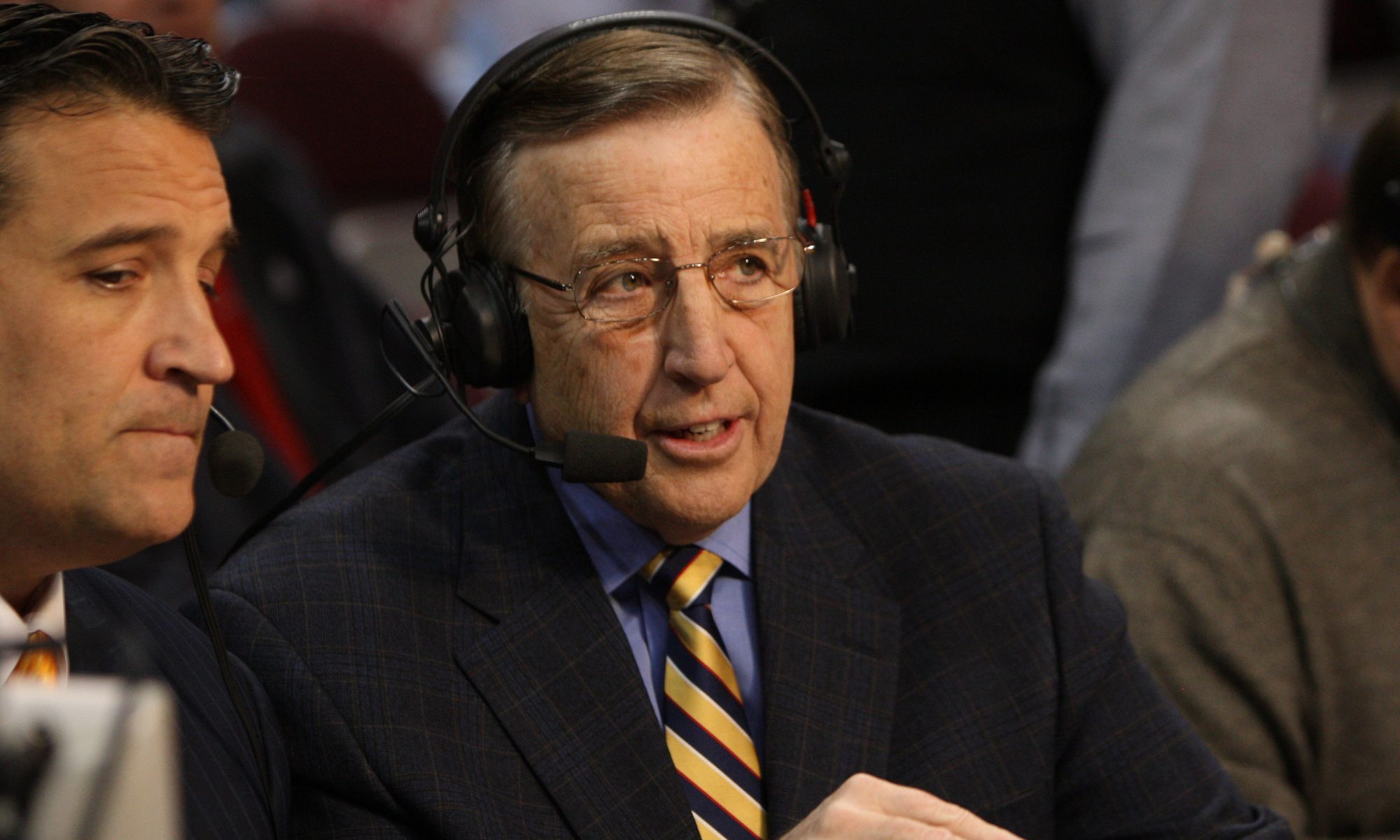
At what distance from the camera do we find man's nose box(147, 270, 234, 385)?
42.5 inches

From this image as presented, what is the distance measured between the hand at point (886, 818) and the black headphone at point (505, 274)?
0.43 meters

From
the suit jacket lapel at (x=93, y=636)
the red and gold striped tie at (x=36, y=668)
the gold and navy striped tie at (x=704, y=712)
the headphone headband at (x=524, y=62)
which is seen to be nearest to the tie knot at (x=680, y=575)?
the gold and navy striped tie at (x=704, y=712)

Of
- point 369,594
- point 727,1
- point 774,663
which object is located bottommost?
point 774,663

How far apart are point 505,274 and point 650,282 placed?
0.12m

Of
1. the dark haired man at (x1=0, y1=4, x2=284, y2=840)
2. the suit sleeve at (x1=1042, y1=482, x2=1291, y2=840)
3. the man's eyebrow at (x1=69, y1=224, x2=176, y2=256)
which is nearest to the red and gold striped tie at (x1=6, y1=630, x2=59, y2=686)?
the dark haired man at (x1=0, y1=4, x2=284, y2=840)

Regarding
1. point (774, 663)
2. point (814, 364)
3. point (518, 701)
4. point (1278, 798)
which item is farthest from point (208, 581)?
point (814, 364)

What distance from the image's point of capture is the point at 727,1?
206cm

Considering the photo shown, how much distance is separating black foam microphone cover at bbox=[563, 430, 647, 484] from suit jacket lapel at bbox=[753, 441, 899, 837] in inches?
9.2

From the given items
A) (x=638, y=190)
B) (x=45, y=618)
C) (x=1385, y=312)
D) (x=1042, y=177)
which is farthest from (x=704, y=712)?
(x=1042, y=177)

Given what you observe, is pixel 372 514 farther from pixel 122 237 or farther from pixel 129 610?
pixel 122 237

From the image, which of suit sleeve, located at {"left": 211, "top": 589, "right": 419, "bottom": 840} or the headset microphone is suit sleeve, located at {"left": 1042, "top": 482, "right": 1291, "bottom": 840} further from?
the headset microphone

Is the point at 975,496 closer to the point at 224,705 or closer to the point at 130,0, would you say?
A: the point at 224,705

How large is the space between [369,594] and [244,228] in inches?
39.6

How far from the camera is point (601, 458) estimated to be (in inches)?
51.2
